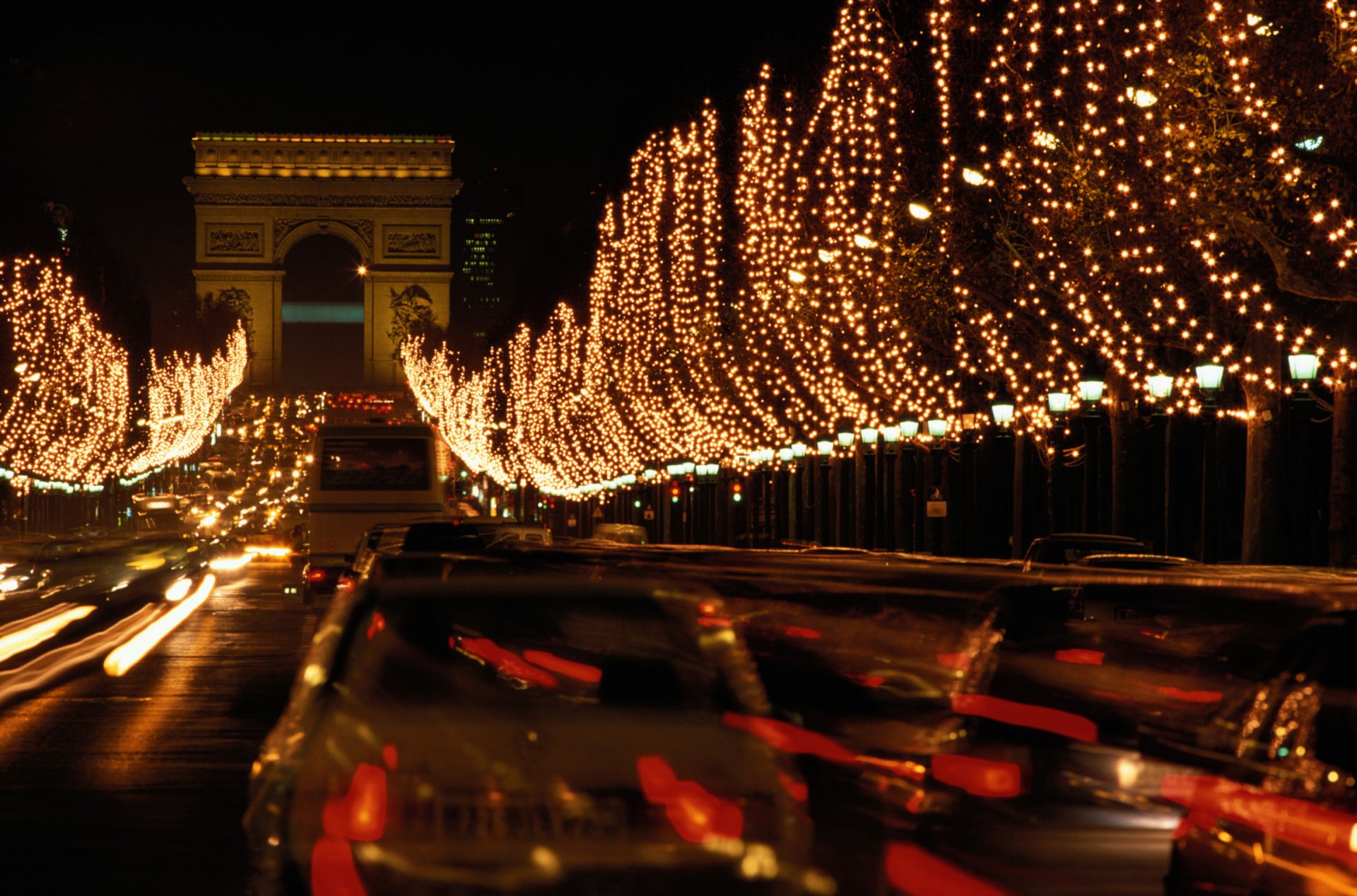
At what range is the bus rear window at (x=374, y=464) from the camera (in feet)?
111

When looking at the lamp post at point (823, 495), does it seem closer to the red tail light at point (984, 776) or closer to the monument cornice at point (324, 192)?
the red tail light at point (984, 776)

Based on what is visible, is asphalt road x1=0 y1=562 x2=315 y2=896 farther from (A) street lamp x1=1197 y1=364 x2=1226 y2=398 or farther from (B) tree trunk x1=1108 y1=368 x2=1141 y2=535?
(B) tree trunk x1=1108 y1=368 x2=1141 y2=535

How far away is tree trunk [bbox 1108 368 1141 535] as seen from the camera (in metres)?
26.4

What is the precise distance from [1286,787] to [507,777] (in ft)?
6.89

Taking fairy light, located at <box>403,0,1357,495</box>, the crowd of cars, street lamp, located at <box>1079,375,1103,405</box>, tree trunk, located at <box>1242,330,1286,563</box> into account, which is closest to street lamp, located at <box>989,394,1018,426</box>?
fairy light, located at <box>403,0,1357,495</box>

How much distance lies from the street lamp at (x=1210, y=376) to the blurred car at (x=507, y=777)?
52.3ft

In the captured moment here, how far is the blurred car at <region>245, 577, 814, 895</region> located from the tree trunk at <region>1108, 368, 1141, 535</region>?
2123 cm

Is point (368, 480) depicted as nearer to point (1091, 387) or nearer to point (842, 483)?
point (842, 483)

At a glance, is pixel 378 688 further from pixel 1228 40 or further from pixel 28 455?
pixel 28 455

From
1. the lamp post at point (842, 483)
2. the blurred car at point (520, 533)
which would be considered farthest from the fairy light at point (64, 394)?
the blurred car at point (520, 533)

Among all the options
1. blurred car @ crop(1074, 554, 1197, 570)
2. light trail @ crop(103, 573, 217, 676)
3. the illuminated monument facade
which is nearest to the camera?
blurred car @ crop(1074, 554, 1197, 570)

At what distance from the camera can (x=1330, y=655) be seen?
493 cm

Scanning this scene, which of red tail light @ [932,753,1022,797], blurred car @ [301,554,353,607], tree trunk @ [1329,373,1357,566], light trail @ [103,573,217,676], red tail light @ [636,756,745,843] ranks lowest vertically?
light trail @ [103,573,217,676]

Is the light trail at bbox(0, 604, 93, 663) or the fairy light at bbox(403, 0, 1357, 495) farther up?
the fairy light at bbox(403, 0, 1357, 495)
